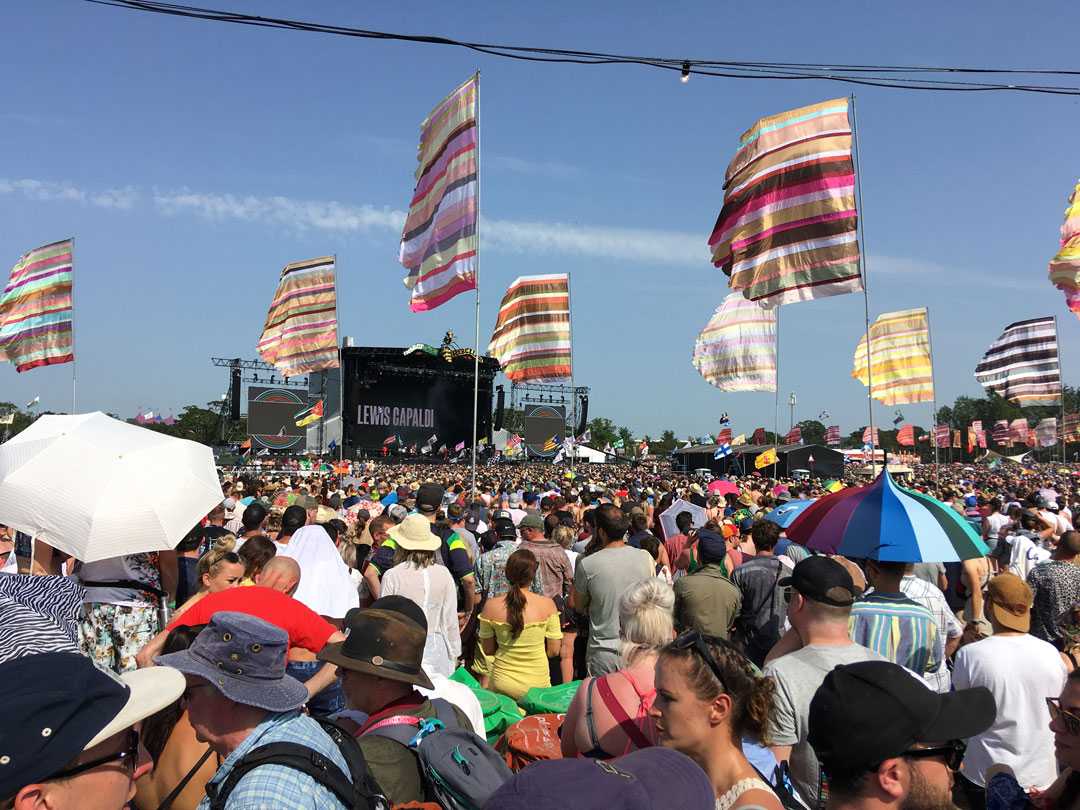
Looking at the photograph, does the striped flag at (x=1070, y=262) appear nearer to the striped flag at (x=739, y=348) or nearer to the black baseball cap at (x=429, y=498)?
the striped flag at (x=739, y=348)

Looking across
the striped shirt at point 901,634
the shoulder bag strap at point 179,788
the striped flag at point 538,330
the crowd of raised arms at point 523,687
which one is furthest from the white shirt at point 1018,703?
the striped flag at point 538,330

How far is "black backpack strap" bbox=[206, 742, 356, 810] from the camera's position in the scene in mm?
1862

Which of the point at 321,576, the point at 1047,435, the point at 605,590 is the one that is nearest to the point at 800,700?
the point at 605,590

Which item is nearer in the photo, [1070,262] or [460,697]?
[460,697]

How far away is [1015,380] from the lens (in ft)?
57.6

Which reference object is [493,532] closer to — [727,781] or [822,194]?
[822,194]

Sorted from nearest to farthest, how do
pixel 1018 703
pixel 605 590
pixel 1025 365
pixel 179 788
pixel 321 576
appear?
pixel 179 788 < pixel 1018 703 < pixel 321 576 < pixel 605 590 < pixel 1025 365

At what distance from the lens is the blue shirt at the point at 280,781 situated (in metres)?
1.81

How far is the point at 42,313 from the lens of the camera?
1366cm

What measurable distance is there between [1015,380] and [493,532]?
1448 cm

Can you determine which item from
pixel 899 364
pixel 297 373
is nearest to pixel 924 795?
pixel 297 373

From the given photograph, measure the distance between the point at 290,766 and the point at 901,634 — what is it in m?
2.85

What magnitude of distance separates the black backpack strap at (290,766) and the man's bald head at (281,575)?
2180 mm

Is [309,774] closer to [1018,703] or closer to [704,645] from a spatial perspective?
[704,645]
